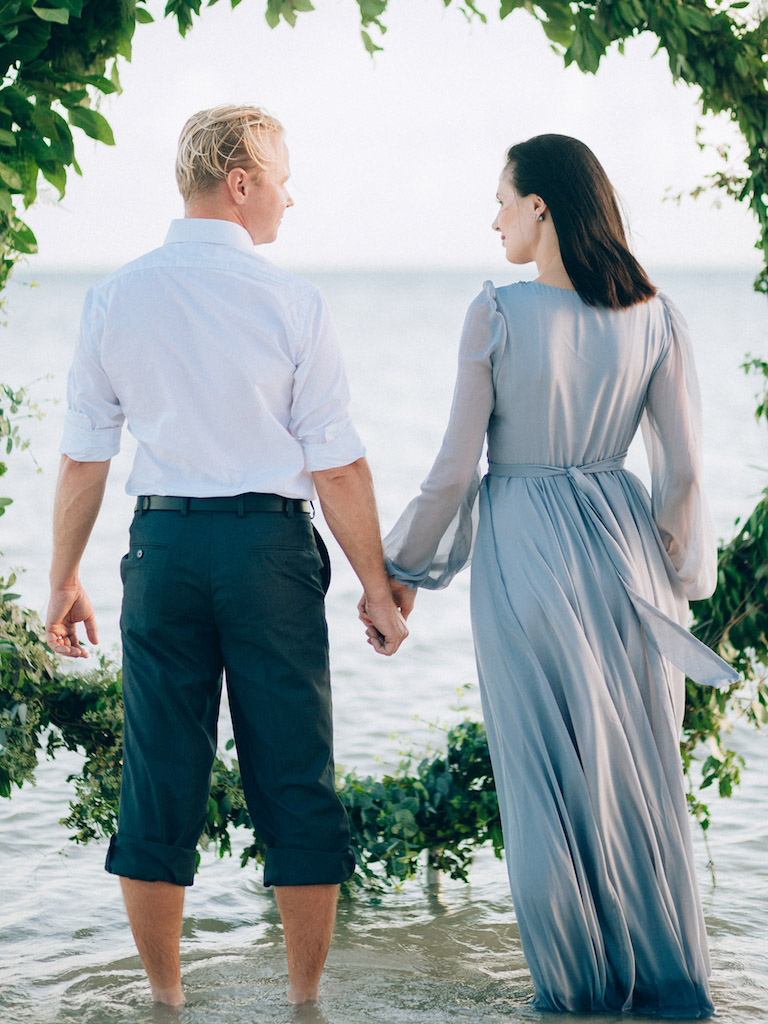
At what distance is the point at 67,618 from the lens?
245 centimetres

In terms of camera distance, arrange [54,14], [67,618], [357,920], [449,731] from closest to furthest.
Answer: [54,14] → [67,618] → [357,920] → [449,731]

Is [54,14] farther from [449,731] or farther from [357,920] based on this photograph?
[357,920]

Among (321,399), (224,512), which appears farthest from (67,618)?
(321,399)

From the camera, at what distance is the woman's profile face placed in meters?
2.33

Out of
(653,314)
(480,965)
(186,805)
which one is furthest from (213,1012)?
(653,314)

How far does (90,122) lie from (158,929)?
1.74 metres

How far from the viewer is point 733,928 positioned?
2.80m

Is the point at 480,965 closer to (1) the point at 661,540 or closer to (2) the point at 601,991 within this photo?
(2) the point at 601,991

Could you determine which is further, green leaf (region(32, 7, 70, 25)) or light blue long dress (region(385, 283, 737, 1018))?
green leaf (region(32, 7, 70, 25))

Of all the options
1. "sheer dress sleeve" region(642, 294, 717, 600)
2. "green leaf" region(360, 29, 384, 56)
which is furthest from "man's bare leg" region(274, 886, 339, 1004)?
"green leaf" region(360, 29, 384, 56)

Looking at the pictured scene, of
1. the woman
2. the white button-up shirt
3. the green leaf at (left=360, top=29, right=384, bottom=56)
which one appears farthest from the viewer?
the green leaf at (left=360, top=29, right=384, bottom=56)

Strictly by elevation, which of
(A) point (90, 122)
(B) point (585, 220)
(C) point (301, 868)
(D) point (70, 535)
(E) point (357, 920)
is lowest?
(E) point (357, 920)

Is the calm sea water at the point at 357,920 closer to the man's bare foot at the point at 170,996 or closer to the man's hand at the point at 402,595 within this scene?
the man's bare foot at the point at 170,996

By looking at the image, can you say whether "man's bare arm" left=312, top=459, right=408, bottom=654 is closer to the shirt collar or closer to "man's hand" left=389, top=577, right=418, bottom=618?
"man's hand" left=389, top=577, right=418, bottom=618
